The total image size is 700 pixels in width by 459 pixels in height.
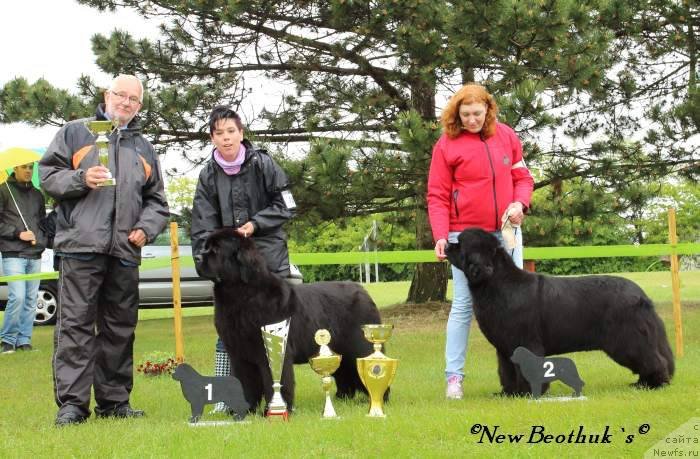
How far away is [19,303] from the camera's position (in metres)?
8.84

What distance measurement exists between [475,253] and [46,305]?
32.8ft

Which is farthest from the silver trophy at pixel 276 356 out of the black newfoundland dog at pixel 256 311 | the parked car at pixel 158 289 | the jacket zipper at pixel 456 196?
the parked car at pixel 158 289

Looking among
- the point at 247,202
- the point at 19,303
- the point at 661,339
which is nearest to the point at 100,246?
the point at 247,202

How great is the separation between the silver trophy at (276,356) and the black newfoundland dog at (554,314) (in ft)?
4.10

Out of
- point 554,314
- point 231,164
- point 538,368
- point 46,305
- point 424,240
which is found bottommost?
point 46,305

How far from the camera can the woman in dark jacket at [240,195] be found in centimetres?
480

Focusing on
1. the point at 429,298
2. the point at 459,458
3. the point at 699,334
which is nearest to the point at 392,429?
the point at 459,458

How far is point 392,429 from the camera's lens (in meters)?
3.89

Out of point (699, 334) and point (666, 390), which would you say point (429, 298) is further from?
point (666, 390)

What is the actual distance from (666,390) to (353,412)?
2091 millimetres

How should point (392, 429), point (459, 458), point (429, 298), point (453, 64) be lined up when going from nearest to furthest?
point (459, 458)
point (392, 429)
point (453, 64)
point (429, 298)

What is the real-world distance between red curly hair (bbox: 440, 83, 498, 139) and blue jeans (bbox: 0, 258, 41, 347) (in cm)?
566

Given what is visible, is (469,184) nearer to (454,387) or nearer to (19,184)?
(454,387)

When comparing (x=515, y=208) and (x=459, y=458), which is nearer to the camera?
(x=459, y=458)
